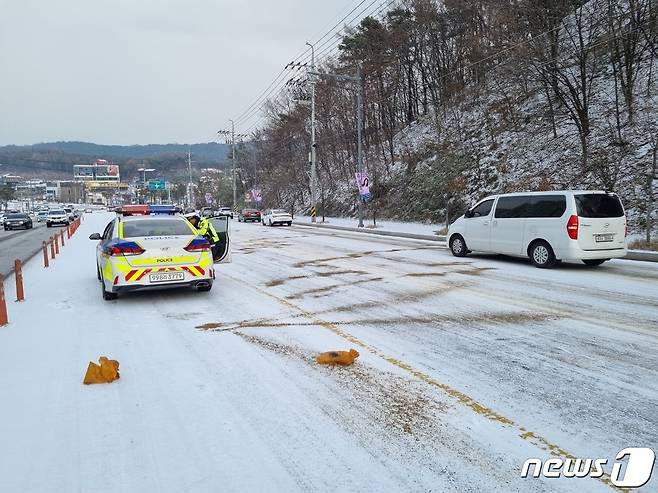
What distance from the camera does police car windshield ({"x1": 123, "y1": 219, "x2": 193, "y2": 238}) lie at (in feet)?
30.6

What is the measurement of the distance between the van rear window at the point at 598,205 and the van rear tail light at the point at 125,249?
942 cm

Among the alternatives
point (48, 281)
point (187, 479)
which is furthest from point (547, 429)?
point (48, 281)

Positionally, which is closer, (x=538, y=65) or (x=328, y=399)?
(x=328, y=399)

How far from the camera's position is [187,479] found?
3246 mm

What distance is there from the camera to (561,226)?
11.7 meters

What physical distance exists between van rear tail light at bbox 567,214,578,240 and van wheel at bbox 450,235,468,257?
3.68 m

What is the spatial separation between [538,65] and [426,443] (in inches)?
1018

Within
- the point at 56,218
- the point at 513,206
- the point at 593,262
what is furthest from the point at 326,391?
the point at 56,218

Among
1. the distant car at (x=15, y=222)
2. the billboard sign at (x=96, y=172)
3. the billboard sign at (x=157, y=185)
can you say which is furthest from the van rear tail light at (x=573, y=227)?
the billboard sign at (x=96, y=172)

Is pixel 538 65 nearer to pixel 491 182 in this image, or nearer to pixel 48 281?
pixel 491 182

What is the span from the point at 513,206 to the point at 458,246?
2461 mm

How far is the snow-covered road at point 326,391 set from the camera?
11.0ft

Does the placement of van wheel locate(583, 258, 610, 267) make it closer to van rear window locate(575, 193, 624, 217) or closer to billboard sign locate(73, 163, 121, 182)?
van rear window locate(575, 193, 624, 217)

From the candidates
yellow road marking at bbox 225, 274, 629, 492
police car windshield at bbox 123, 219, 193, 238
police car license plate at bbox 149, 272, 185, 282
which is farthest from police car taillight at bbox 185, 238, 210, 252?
yellow road marking at bbox 225, 274, 629, 492
